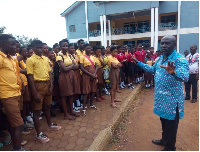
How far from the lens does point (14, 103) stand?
2.33m

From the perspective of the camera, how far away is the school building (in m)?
14.1

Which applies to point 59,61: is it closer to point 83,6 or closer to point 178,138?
point 178,138

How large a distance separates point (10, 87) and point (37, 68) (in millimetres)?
619

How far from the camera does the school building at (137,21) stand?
556 inches

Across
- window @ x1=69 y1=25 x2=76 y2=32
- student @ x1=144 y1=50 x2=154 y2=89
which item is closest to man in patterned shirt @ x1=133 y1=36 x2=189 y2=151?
student @ x1=144 y1=50 x2=154 y2=89

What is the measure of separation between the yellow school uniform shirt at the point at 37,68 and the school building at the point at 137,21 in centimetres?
1267

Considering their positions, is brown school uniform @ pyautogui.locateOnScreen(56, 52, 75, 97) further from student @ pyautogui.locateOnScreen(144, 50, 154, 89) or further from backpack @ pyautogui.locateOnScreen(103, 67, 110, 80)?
student @ pyautogui.locateOnScreen(144, 50, 154, 89)

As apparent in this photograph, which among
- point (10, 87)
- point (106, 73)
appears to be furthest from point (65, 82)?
point (106, 73)

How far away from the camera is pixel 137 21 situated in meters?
17.8

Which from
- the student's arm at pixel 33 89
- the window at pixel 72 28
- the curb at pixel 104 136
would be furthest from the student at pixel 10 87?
the window at pixel 72 28

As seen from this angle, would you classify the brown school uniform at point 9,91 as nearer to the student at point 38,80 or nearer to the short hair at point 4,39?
the short hair at point 4,39

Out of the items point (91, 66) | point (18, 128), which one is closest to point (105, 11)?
point (91, 66)

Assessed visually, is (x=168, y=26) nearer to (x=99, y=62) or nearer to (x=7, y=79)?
(x=99, y=62)

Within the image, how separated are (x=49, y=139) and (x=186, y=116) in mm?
3523
